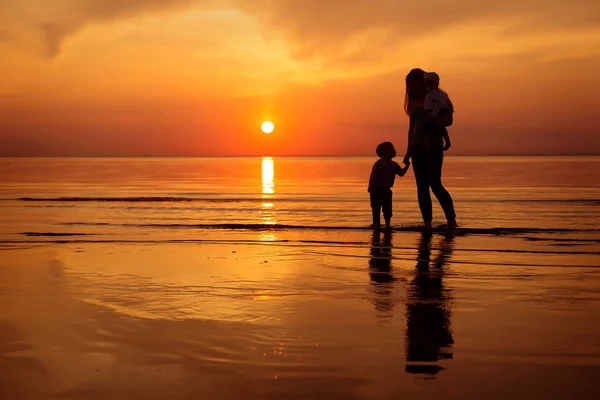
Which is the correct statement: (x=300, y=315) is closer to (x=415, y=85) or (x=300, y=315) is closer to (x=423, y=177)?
(x=423, y=177)

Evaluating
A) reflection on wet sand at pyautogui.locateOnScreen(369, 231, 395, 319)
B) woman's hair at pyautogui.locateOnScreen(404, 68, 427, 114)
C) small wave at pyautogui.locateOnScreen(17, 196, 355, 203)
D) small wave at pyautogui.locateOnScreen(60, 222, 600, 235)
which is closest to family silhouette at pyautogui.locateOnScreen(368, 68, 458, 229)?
woman's hair at pyautogui.locateOnScreen(404, 68, 427, 114)

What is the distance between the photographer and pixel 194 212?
15492 millimetres

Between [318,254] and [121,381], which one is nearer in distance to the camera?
[121,381]

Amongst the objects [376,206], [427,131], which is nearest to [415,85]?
[427,131]

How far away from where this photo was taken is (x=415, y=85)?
37.8 feet

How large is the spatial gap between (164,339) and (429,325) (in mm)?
1625

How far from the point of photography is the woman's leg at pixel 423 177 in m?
11.4

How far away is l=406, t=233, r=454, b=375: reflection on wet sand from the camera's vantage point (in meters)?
3.80

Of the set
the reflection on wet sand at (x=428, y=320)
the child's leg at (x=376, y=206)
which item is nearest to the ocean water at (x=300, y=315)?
→ the reflection on wet sand at (x=428, y=320)

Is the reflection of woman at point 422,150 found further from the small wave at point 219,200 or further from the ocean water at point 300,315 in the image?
the small wave at point 219,200

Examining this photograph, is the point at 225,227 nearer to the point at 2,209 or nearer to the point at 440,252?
the point at 440,252

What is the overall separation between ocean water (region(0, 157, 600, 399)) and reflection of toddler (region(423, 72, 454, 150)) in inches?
72.6

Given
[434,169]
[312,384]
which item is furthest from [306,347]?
[434,169]

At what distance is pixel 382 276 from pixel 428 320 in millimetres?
1949
